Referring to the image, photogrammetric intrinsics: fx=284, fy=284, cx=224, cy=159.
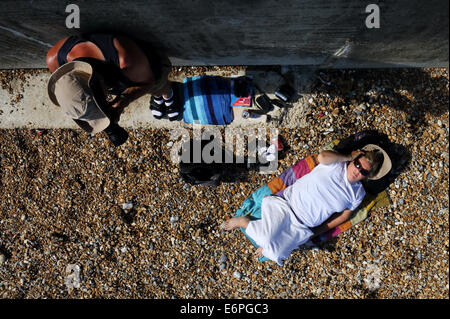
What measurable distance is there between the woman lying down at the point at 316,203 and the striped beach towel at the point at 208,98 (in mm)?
1458

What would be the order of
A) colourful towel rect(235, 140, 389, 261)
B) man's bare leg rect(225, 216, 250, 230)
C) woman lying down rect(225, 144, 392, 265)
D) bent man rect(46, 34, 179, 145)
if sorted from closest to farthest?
bent man rect(46, 34, 179, 145) < woman lying down rect(225, 144, 392, 265) < man's bare leg rect(225, 216, 250, 230) < colourful towel rect(235, 140, 389, 261)

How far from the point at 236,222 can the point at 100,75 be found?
2673 mm

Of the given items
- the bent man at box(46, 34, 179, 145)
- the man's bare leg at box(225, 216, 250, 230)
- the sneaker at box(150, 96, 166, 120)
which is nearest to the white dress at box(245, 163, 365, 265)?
the man's bare leg at box(225, 216, 250, 230)

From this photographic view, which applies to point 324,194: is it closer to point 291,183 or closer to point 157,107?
point 291,183

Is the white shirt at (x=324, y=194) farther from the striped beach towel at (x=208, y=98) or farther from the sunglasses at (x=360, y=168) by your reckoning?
the striped beach towel at (x=208, y=98)

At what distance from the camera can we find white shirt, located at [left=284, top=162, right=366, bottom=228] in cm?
392

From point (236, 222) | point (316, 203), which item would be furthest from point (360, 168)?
point (236, 222)

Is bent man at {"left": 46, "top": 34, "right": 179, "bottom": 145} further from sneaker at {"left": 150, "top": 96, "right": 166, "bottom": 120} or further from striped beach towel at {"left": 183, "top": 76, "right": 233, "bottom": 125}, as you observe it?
striped beach towel at {"left": 183, "top": 76, "right": 233, "bottom": 125}

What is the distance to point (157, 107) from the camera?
430 cm

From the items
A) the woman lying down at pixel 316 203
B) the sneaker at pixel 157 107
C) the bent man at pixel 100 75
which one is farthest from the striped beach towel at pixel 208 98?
the woman lying down at pixel 316 203

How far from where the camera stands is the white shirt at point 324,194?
12.9 feet

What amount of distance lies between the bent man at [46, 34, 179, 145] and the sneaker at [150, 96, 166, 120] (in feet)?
1.95

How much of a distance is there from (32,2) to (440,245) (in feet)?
20.4
